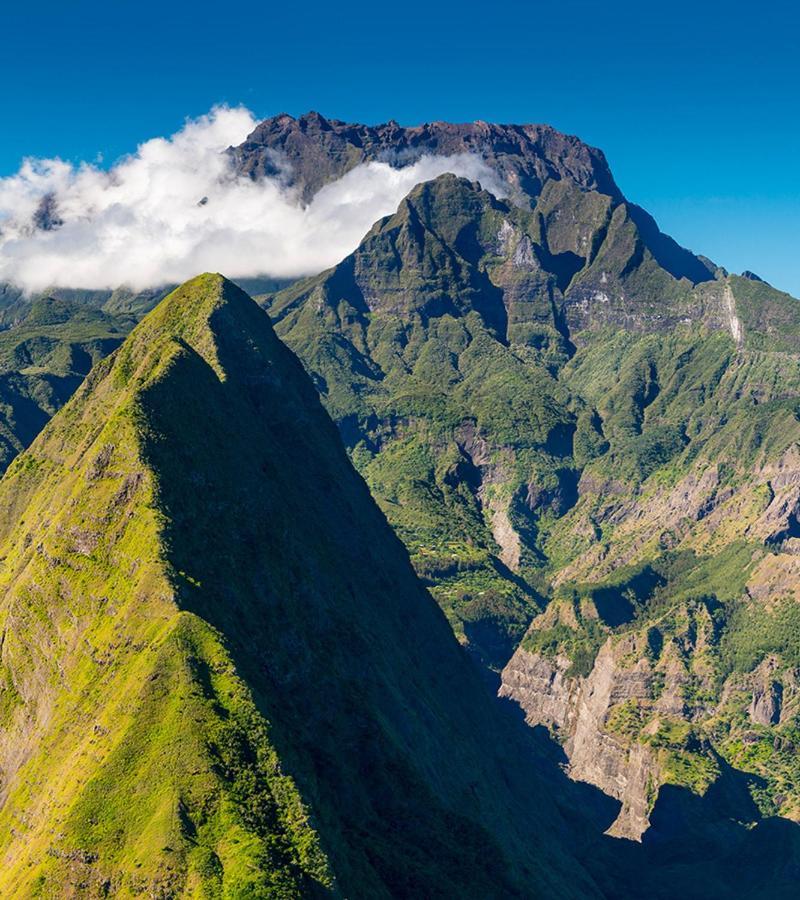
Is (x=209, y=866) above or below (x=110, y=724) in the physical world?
below

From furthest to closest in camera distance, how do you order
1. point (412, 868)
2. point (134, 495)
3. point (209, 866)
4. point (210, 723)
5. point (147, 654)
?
point (134, 495), point (412, 868), point (147, 654), point (210, 723), point (209, 866)

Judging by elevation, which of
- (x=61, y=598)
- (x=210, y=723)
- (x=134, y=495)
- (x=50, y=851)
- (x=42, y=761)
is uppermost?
(x=134, y=495)

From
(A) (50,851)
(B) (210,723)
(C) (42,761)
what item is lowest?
(A) (50,851)

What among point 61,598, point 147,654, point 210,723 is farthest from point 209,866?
point 61,598

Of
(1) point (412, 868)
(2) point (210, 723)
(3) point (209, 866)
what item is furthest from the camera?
(1) point (412, 868)

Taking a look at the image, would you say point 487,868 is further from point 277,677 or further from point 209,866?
point 209,866

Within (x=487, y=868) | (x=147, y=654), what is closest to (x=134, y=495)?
(x=147, y=654)

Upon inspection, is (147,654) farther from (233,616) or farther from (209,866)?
(209,866)

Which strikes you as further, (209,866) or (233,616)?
(233,616)

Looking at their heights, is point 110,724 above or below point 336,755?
below
